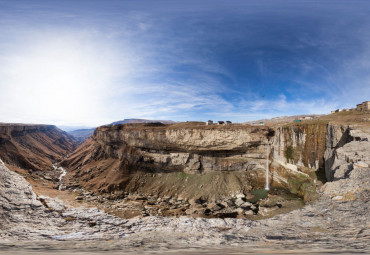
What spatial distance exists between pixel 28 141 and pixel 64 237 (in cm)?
Result: 9223

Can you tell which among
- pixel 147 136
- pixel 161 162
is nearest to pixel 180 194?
pixel 161 162

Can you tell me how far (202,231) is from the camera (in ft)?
28.9

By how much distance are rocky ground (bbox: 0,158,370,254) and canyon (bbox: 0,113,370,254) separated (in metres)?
0.05

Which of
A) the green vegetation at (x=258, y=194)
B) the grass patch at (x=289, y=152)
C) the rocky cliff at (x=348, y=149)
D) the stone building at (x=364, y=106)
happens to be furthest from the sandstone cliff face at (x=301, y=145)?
the stone building at (x=364, y=106)

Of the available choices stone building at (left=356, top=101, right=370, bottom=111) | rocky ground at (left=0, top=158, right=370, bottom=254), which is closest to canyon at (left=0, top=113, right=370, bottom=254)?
rocky ground at (left=0, top=158, right=370, bottom=254)

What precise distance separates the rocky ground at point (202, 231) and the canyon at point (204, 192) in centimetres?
5

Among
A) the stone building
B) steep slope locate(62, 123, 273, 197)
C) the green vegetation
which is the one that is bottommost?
the green vegetation

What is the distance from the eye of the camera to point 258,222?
31.1 ft

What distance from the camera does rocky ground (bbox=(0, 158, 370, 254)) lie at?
6.29m

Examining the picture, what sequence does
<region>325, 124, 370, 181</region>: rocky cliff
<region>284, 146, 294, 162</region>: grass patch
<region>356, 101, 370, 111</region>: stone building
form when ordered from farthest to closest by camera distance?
<region>356, 101, 370, 111</region>: stone building → <region>284, 146, 294, 162</region>: grass patch → <region>325, 124, 370, 181</region>: rocky cliff

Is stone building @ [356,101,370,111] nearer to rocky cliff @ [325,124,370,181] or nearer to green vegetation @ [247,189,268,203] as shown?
rocky cliff @ [325,124,370,181]

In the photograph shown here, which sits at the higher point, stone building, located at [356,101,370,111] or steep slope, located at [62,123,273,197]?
stone building, located at [356,101,370,111]

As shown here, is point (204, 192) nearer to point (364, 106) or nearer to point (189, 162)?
point (189, 162)

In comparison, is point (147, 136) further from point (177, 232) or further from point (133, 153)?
point (177, 232)
